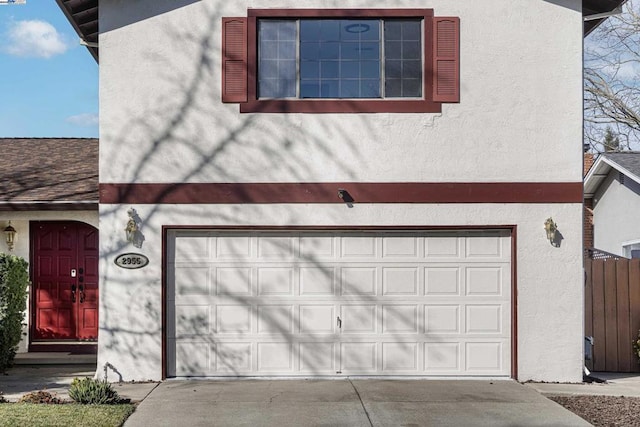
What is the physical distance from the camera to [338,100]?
12539mm

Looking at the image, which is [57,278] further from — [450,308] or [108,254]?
[450,308]

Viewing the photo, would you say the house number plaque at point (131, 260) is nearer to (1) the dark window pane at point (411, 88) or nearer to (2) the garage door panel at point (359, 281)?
(2) the garage door panel at point (359, 281)

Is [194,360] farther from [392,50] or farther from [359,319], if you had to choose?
[392,50]

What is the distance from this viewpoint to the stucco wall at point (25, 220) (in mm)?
14320

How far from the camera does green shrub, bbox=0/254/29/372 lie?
43.2 ft

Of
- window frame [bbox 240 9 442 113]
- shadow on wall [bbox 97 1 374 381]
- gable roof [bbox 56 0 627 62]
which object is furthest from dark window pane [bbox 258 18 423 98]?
gable roof [bbox 56 0 627 62]

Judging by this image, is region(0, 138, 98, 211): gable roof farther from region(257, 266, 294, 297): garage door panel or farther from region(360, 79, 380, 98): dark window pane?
region(360, 79, 380, 98): dark window pane

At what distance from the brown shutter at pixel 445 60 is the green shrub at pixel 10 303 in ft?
24.0

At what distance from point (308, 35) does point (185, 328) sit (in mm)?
4822

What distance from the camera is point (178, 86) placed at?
12.5 m

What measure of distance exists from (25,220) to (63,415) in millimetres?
6553

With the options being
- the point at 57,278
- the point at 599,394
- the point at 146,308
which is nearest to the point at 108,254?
the point at 146,308

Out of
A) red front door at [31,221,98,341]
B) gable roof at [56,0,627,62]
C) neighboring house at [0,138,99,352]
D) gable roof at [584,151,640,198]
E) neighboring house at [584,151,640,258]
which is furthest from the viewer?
neighboring house at [584,151,640,258]

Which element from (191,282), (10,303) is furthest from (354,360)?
(10,303)
